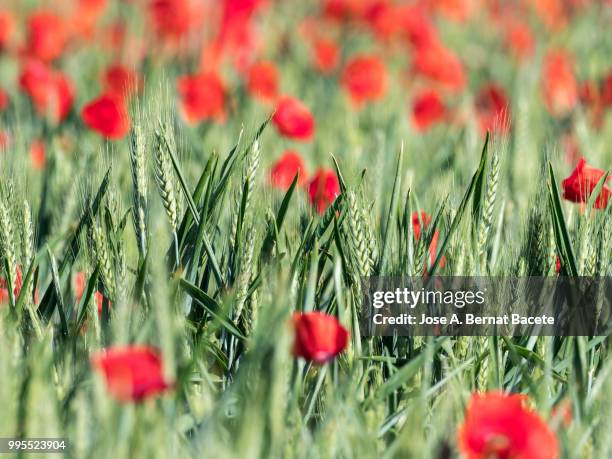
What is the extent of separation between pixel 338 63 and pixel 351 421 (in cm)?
228

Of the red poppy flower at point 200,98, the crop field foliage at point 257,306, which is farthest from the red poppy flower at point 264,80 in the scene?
the crop field foliage at point 257,306

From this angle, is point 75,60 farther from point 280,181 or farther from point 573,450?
point 573,450

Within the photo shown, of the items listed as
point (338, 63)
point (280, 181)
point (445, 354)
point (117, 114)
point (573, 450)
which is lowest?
point (573, 450)

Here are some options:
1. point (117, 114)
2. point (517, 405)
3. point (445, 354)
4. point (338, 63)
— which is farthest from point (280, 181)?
point (338, 63)

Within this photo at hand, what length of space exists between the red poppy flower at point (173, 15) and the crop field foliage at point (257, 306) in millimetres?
1372

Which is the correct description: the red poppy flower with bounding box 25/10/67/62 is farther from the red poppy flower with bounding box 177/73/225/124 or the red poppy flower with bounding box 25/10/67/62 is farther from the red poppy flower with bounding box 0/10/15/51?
the red poppy flower with bounding box 177/73/225/124

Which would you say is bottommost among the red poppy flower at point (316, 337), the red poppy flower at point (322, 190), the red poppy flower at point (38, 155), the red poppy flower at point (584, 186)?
the red poppy flower at point (316, 337)

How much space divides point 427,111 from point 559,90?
20.9 inches

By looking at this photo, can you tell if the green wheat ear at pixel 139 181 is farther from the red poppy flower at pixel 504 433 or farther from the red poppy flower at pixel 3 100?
the red poppy flower at pixel 3 100

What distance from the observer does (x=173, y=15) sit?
2936 millimetres

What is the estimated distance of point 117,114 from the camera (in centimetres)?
190

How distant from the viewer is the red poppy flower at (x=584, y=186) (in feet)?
4.57

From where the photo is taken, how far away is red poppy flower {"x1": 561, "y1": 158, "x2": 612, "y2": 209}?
4.57 ft

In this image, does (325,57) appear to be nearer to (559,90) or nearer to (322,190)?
(559,90)
